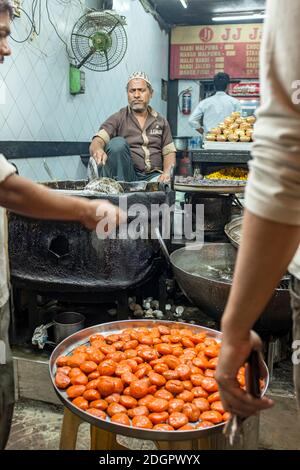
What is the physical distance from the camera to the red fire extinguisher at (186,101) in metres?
10.9

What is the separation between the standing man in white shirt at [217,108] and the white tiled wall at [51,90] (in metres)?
1.50

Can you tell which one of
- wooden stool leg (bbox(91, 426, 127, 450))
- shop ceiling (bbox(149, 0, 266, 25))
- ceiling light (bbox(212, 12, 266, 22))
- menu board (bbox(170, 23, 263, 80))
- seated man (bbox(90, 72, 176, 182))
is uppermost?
shop ceiling (bbox(149, 0, 266, 25))

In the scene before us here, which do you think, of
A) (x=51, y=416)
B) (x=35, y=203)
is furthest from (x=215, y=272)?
(x=35, y=203)

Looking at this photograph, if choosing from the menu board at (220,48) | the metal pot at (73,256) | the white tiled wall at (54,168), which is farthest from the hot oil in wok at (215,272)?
the menu board at (220,48)

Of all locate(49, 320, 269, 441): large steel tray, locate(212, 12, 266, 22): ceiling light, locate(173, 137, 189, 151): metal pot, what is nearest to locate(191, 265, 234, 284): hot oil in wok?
locate(49, 320, 269, 441): large steel tray

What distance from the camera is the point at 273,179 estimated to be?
747 mm

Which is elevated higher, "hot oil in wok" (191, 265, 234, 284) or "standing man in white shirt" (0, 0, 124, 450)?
"standing man in white shirt" (0, 0, 124, 450)

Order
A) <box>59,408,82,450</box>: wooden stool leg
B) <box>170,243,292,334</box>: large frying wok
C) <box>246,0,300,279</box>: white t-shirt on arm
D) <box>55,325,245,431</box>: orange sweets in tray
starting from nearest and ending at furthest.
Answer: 1. <box>246,0,300,279</box>: white t-shirt on arm
2. <box>55,325,245,431</box>: orange sweets in tray
3. <box>59,408,82,450</box>: wooden stool leg
4. <box>170,243,292,334</box>: large frying wok

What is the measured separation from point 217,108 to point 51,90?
315cm

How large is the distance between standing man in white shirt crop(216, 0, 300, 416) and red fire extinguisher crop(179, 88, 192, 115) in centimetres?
1066

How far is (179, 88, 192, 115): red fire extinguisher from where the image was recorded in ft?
35.7

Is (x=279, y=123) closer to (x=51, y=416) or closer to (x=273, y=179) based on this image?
(x=273, y=179)

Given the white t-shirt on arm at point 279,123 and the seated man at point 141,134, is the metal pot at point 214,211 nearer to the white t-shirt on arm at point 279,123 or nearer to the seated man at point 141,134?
the seated man at point 141,134

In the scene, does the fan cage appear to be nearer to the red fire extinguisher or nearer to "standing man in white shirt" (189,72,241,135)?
"standing man in white shirt" (189,72,241,135)
